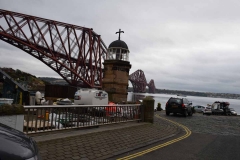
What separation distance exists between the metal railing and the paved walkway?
1.01 ft

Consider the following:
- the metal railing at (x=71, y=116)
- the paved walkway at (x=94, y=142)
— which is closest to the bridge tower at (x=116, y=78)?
the metal railing at (x=71, y=116)

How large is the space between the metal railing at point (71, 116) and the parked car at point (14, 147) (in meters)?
3.54

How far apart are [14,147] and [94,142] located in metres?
4.77

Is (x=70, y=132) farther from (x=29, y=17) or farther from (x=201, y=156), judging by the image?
(x=29, y=17)

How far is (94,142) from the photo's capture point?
7336 millimetres

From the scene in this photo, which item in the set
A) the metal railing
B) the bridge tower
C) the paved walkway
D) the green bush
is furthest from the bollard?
the green bush

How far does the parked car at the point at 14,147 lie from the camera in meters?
2.59

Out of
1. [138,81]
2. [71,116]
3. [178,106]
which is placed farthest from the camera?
[138,81]

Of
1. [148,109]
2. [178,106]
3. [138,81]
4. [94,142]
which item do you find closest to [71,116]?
[94,142]

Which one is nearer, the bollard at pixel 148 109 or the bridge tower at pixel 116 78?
the bollard at pixel 148 109

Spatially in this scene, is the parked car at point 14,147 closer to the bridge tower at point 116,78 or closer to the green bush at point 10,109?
the green bush at point 10,109

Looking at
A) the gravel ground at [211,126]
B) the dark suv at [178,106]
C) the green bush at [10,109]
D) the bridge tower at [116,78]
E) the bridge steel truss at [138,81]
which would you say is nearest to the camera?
the green bush at [10,109]

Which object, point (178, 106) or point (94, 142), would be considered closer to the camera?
point (94, 142)

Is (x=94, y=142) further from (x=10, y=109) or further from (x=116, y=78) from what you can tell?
(x=116, y=78)
